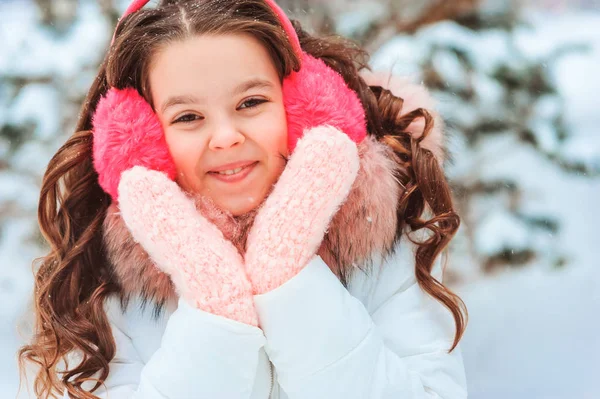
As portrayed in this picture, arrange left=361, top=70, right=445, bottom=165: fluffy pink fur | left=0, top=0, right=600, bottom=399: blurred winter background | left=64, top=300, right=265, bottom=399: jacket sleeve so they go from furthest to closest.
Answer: left=0, top=0, right=600, bottom=399: blurred winter background
left=361, top=70, right=445, bottom=165: fluffy pink fur
left=64, top=300, right=265, bottom=399: jacket sleeve

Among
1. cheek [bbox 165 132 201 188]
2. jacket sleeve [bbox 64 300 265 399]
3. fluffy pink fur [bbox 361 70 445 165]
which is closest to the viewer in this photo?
jacket sleeve [bbox 64 300 265 399]

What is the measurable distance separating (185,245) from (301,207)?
229 mm

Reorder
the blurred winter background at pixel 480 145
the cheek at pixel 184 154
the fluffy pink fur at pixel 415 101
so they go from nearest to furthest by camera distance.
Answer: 1. the cheek at pixel 184 154
2. the fluffy pink fur at pixel 415 101
3. the blurred winter background at pixel 480 145

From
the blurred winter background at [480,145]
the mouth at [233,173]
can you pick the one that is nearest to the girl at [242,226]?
the mouth at [233,173]

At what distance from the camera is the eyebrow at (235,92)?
1242mm

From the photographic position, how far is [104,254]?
57.8 inches

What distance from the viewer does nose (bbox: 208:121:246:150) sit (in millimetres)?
1230

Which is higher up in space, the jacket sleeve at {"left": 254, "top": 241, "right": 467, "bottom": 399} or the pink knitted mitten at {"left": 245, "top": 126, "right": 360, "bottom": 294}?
the pink knitted mitten at {"left": 245, "top": 126, "right": 360, "bottom": 294}

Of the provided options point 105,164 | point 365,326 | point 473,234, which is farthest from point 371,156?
point 473,234

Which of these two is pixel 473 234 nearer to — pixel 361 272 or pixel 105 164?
pixel 361 272

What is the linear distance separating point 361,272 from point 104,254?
0.58m

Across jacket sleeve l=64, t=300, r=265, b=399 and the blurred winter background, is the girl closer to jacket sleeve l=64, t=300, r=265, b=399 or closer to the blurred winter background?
jacket sleeve l=64, t=300, r=265, b=399

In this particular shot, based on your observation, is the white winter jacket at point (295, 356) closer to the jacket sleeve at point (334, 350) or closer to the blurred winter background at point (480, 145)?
the jacket sleeve at point (334, 350)

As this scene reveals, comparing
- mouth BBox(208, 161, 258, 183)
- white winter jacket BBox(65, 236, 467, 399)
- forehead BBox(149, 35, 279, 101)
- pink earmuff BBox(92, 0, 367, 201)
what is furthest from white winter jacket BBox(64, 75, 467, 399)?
forehead BBox(149, 35, 279, 101)
